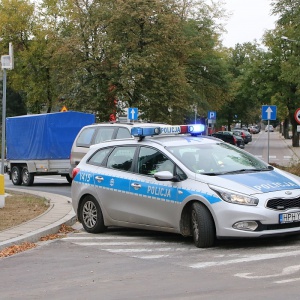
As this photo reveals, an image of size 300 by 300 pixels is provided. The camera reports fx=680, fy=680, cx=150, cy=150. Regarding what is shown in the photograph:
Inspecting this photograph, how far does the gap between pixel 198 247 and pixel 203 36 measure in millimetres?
38782

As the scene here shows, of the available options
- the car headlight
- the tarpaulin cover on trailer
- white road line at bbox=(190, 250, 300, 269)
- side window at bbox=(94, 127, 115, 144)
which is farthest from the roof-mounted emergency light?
the tarpaulin cover on trailer

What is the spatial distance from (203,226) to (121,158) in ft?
7.84

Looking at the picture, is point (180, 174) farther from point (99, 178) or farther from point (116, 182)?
point (99, 178)

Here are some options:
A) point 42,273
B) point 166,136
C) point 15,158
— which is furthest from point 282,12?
point 42,273

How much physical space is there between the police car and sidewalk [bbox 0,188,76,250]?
58 centimetres

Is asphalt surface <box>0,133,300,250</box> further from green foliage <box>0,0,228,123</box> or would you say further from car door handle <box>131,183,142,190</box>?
green foliage <box>0,0,228,123</box>

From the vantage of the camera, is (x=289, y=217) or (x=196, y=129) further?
(x=196, y=129)

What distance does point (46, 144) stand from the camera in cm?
2370

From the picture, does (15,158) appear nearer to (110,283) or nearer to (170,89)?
(170,89)

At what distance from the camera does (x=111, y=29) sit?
3803cm

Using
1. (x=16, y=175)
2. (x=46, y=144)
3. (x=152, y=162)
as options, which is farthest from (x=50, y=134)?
(x=152, y=162)

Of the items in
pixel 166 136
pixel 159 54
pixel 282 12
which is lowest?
pixel 166 136

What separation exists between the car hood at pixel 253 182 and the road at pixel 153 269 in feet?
2.59

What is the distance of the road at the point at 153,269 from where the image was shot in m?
6.77
